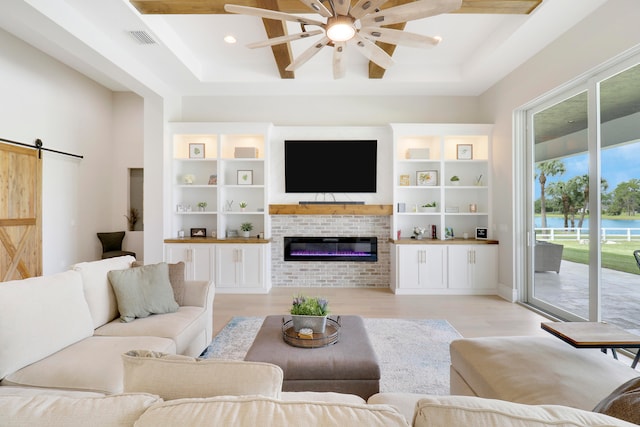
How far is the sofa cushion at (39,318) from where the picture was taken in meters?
1.70

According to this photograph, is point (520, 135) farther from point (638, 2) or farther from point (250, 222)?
point (250, 222)

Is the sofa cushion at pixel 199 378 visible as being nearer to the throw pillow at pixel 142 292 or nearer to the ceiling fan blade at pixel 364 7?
the throw pillow at pixel 142 292

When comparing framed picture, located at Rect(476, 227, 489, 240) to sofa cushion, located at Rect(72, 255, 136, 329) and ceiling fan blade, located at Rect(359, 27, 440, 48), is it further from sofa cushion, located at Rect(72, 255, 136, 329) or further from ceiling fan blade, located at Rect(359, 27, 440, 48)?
sofa cushion, located at Rect(72, 255, 136, 329)

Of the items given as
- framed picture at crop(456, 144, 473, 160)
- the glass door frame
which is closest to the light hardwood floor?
the glass door frame

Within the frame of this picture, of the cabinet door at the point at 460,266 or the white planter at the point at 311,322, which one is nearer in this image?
the white planter at the point at 311,322

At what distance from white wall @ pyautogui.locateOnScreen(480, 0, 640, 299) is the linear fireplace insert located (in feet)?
6.49

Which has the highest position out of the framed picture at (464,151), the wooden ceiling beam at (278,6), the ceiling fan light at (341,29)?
the wooden ceiling beam at (278,6)

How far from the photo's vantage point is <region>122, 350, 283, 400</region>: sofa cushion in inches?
34.5

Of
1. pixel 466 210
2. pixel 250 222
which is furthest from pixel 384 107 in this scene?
pixel 250 222

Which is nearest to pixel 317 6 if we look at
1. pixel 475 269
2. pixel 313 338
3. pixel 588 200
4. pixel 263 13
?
pixel 263 13

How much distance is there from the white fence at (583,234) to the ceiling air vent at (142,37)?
5191 mm

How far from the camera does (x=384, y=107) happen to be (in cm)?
550

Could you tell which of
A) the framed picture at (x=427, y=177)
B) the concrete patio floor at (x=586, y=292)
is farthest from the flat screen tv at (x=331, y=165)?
the concrete patio floor at (x=586, y=292)

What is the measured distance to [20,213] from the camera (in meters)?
4.55
